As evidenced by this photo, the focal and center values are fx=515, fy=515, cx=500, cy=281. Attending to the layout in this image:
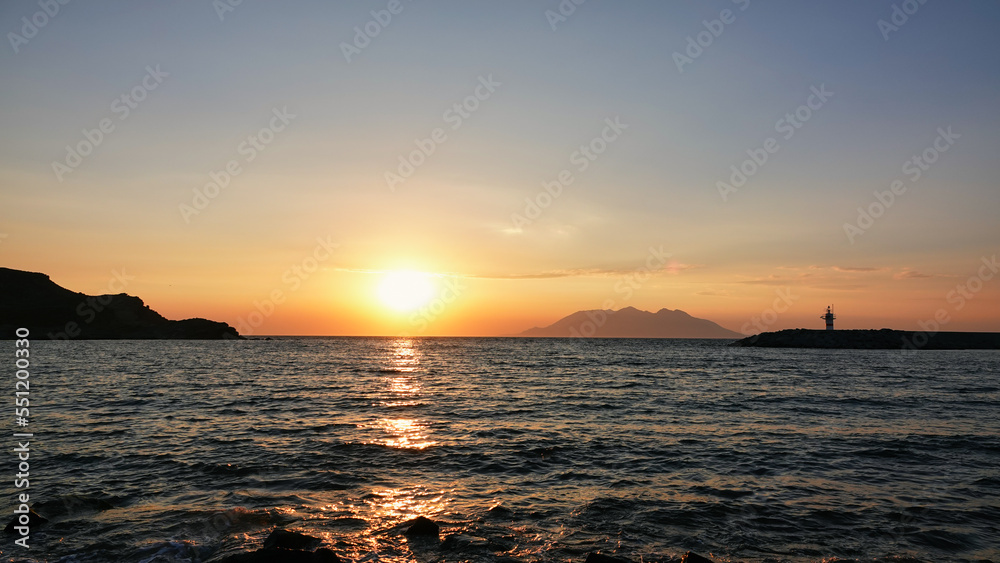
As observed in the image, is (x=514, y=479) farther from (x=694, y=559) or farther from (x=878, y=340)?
(x=878, y=340)

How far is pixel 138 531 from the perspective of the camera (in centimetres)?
1220

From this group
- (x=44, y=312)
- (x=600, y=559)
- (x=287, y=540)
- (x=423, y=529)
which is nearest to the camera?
(x=600, y=559)

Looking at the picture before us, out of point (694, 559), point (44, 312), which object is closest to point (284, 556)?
point (694, 559)

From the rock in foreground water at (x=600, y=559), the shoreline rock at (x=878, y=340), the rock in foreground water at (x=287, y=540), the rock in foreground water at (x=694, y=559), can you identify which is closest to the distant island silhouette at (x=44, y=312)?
the rock in foreground water at (x=287, y=540)

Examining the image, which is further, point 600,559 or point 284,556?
point 600,559

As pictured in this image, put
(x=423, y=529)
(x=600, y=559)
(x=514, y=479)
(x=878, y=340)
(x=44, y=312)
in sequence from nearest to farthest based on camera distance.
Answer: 1. (x=600, y=559)
2. (x=423, y=529)
3. (x=514, y=479)
4. (x=878, y=340)
5. (x=44, y=312)

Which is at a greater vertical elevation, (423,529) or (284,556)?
(284,556)

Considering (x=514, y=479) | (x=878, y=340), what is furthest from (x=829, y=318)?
(x=514, y=479)

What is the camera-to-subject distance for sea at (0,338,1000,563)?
11.8m

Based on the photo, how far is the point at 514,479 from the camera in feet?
55.7

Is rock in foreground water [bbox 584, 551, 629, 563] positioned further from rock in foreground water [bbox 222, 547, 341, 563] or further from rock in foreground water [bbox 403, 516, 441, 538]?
rock in foreground water [bbox 222, 547, 341, 563]

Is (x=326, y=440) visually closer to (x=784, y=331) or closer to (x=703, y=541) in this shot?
(x=703, y=541)

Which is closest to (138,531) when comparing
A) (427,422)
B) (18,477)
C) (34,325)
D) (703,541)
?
(18,477)

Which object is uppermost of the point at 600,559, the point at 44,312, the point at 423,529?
the point at 44,312
